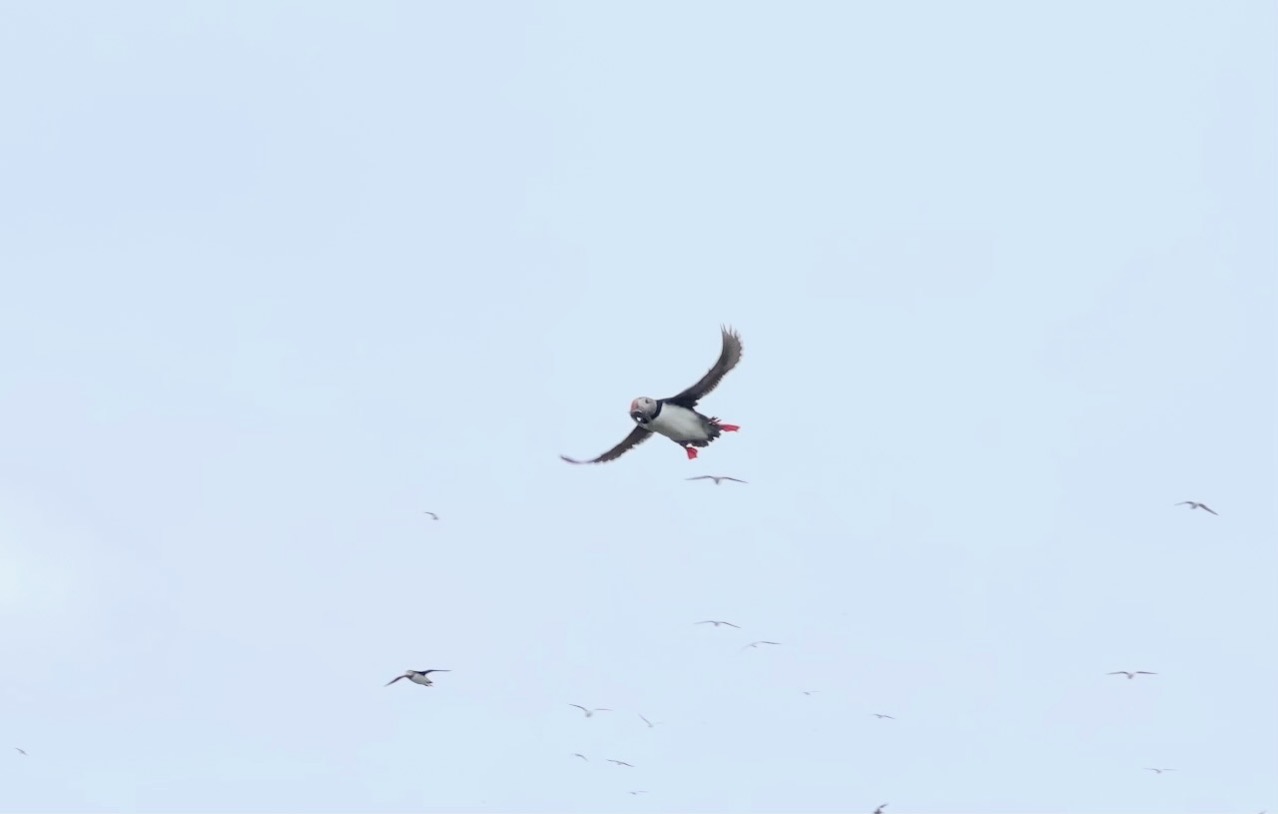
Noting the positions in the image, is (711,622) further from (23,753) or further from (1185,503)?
(23,753)

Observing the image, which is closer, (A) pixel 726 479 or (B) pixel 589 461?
(A) pixel 726 479

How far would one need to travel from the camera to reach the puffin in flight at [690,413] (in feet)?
317

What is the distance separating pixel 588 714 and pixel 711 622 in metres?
5.74

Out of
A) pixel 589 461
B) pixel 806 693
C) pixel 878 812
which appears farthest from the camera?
pixel 589 461

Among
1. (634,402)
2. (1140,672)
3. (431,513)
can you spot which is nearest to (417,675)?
(431,513)

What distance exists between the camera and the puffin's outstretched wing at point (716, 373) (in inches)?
3799

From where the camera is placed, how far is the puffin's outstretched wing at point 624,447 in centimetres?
10051

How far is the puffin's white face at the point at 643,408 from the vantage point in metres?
96.7

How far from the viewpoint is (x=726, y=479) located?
89.9 metres

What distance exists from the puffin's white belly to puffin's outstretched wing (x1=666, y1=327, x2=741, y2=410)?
37 cm

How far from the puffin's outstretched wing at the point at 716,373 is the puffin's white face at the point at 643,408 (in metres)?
1.01

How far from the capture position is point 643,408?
96.8 meters

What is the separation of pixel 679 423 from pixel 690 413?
569mm

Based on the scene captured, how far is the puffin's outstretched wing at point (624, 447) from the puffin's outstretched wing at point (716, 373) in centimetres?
324
